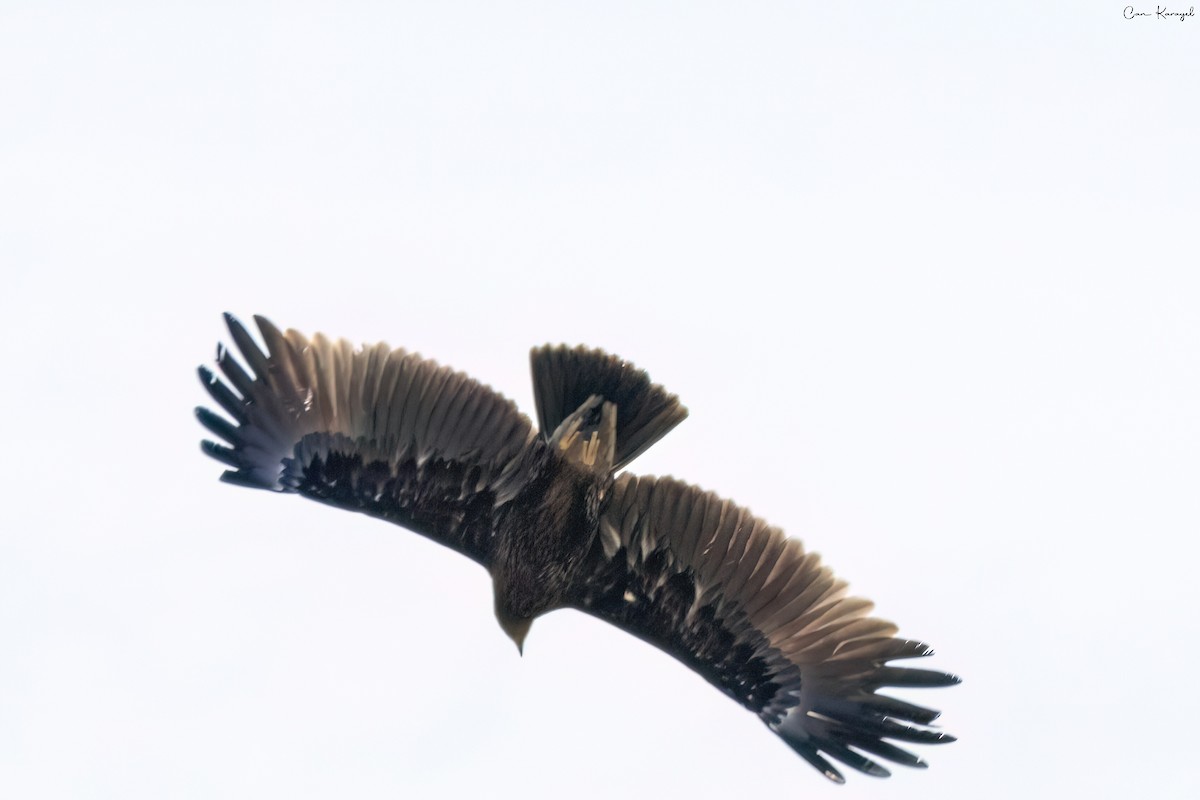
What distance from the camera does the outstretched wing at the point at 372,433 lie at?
1062cm

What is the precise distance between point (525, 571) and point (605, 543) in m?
0.53

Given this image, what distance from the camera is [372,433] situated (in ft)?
35.3

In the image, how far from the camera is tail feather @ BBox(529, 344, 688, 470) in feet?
34.8

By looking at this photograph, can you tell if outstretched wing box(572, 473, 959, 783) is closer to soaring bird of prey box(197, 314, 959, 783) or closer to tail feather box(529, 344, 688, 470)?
soaring bird of prey box(197, 314, 959, 783)

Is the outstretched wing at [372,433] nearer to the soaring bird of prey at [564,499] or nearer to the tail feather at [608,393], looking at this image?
the soaring bird of prey at [564,499]

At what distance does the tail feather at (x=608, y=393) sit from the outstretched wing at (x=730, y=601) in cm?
28

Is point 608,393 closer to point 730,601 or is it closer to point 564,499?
point 564,499

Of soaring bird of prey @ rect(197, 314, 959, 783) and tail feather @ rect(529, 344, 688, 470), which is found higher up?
tail feather @ rect(529, 344, 688, 470)

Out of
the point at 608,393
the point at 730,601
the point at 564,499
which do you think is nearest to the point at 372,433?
the point at 564,499

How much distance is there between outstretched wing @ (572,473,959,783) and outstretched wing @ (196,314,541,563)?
78cm

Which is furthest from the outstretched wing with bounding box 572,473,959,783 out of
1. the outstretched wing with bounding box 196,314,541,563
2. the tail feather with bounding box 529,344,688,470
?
the outstretched wing with bounding box 196,314,541,563

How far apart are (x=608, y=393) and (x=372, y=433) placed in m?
1.51

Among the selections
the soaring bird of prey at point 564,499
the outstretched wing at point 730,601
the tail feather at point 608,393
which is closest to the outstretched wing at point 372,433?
Answer: the soaring bird of prey at point 564,499

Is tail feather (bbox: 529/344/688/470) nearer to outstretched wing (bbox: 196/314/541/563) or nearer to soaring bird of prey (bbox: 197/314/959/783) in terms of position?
soaring bird of prey (bbox: 197/314/959/783)
